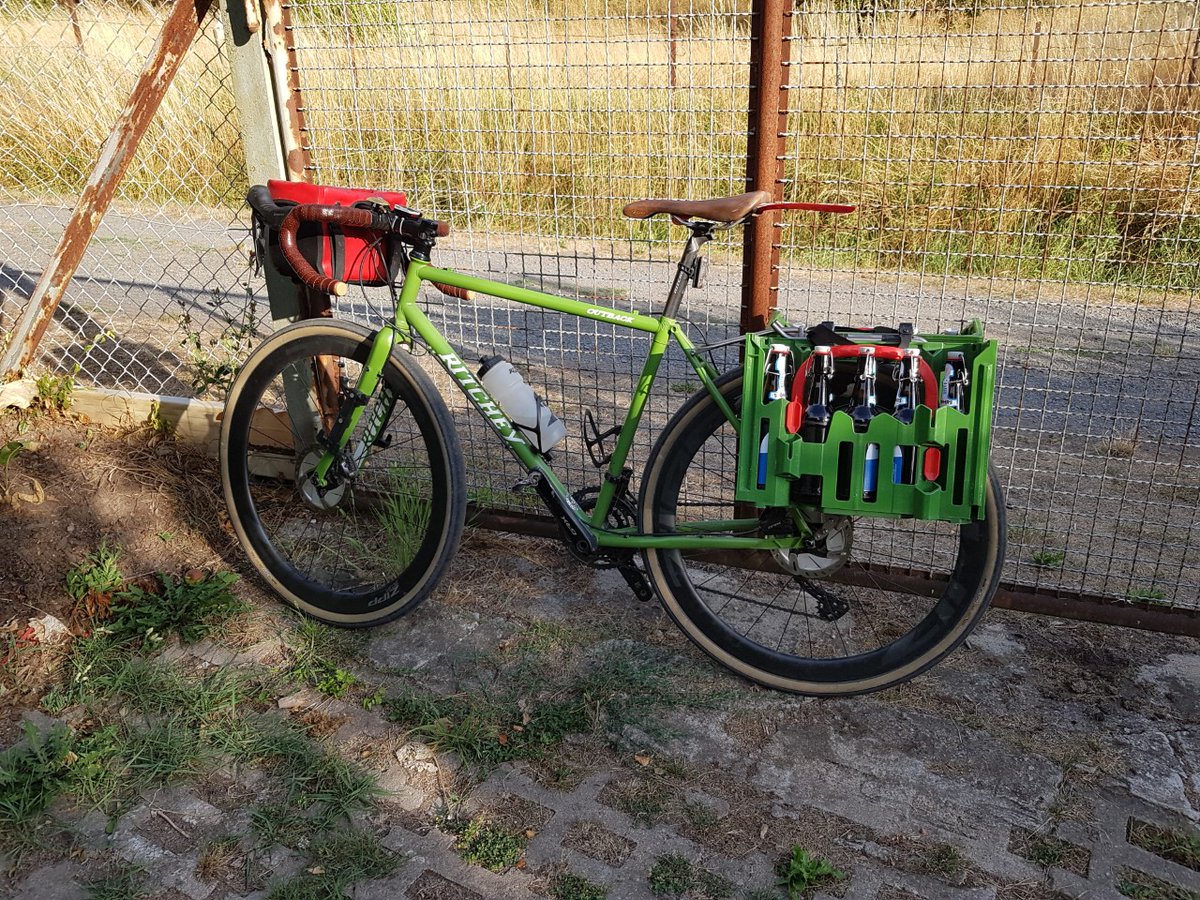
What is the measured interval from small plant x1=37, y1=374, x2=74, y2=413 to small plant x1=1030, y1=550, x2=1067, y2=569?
12.8 feet

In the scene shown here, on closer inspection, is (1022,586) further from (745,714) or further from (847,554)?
(745,714)

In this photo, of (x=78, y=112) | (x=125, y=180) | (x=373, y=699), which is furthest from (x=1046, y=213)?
(x=78, y=112)

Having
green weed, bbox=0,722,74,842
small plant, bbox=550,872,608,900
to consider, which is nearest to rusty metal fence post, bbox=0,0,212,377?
green weed, bbox=0,722,74,842

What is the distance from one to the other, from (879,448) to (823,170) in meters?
2.94

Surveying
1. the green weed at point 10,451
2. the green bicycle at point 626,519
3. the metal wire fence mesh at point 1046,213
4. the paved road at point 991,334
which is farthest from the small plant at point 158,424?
the metal wire fence mesh at point 1046,213

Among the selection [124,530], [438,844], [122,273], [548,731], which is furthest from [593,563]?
[122,273]

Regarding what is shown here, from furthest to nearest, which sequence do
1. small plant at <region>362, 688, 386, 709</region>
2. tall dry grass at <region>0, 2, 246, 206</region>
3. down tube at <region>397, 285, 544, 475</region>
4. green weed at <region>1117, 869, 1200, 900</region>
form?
tall dry grass at <region>0, 2, 246, 206</region>, down tube at <region>397, 285, 544, 475</region>, small plant at <region>362, 688, 386, 709</region>, green weed at <region>1117, 869, 1200, 900</region>

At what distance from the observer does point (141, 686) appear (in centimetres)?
292

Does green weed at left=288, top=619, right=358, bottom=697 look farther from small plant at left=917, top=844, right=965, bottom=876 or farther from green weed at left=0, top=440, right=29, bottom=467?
small plant at left=917, top=844, right=965, bottom=876

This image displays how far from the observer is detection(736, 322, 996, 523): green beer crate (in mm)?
2396

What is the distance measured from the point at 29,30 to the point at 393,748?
4.92 meters

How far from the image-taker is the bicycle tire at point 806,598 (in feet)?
8.84

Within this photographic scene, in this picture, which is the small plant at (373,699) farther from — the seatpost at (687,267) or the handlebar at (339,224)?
the seatpost at (687,267)

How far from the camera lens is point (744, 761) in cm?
264
